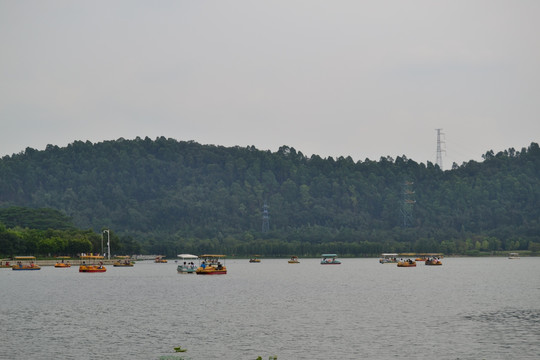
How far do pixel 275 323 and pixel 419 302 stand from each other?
35404 mm

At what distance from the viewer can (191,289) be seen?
151 metres

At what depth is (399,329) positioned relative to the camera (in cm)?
8600

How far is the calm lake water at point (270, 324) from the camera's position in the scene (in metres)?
72.0

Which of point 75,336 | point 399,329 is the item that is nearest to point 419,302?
point 399,329

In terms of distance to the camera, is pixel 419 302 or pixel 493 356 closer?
pixel 493 356

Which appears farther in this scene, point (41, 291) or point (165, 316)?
point (41, 291)

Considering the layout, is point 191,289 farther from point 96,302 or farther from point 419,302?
point 419,302

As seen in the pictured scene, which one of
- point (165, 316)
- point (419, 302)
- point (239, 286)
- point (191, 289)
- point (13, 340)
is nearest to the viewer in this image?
point (13, 340)

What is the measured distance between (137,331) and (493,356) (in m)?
36.9

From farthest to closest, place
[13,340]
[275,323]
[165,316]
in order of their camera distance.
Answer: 1. [165,316]
2. [275,323]
3. [13,340]

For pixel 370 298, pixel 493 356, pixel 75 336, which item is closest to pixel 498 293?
pixel 370 298

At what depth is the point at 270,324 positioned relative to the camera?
299 ft

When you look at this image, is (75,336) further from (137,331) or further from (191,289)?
(191,289)

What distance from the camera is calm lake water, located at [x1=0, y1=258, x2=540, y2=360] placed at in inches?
2835
